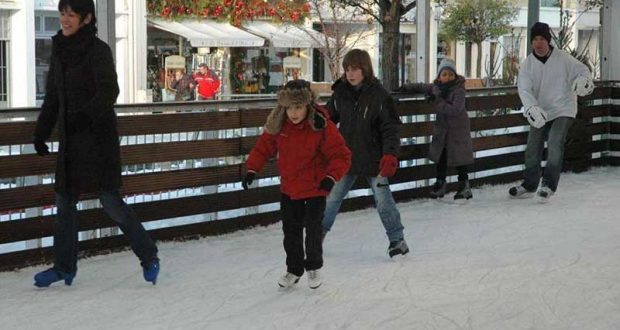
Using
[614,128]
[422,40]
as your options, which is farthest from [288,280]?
[614,128]

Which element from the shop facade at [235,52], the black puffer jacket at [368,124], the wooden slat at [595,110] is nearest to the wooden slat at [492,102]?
the wooden slat at [595,110]

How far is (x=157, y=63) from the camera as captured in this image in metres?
10.0

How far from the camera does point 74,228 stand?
21.7 ft

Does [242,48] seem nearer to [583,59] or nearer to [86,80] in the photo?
[583,59]

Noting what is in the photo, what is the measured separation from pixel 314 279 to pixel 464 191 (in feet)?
14.3

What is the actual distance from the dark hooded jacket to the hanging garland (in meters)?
3.42

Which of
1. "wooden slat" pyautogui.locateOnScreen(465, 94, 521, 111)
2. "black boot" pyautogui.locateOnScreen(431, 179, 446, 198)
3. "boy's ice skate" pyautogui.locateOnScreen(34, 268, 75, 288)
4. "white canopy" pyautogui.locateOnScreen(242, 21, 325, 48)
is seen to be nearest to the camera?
"boy's ice skate" pyautogui.locateOnScreen(34, 268, 75, 288)

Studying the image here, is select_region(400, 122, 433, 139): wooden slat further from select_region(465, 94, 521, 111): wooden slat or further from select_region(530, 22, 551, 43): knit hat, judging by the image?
select_region(530, 22, 551, 43): knit hat

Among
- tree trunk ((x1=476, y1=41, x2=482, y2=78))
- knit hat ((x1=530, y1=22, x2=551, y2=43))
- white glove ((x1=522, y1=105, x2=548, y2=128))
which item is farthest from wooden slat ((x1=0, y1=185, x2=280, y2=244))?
tree trunk ((x1=476, y1=41, x2=482, y2=78))

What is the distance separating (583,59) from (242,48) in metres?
4.60

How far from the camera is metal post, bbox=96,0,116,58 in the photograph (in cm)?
816

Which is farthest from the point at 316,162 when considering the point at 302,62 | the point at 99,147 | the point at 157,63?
the point at 302,62

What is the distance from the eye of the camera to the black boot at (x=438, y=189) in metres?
10.8

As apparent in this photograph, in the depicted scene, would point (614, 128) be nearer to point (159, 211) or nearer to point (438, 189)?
point (438, 189)
